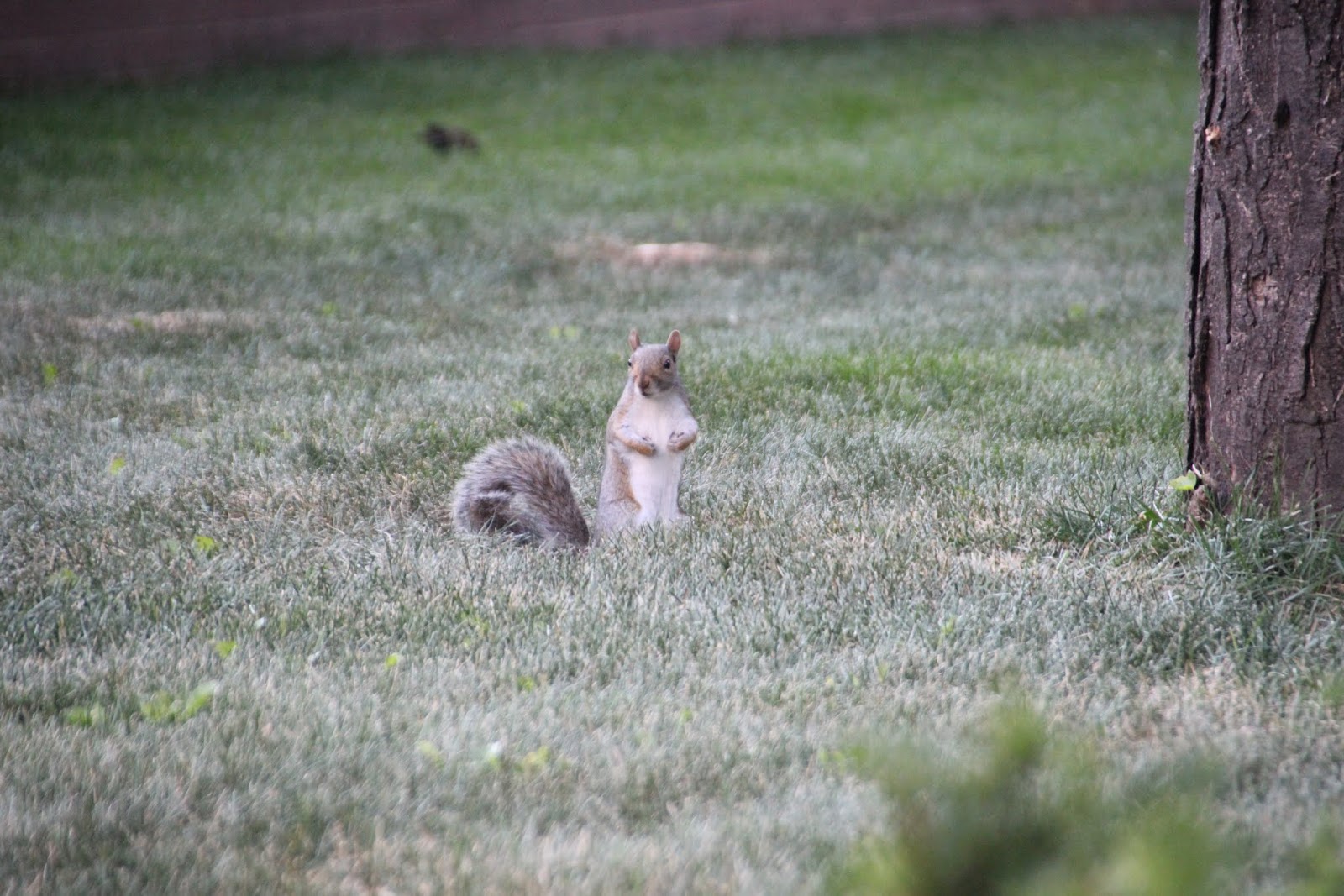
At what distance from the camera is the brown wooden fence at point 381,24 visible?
1680cm

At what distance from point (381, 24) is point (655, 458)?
16.1 m

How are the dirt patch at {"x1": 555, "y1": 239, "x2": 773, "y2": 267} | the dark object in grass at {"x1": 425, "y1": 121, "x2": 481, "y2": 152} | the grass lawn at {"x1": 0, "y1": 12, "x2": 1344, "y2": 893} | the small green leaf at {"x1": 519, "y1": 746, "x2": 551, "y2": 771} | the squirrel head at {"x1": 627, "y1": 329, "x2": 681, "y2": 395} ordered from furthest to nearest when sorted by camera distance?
the dark object in grass at {"x1": 425, "y1": 121, "x2": 481, "y2": 152}
the dirt patch at {"x1": 555, "y1": 239, "x2": 773, "y2": 267}
the squirrel head at {"x1": 627, "y1": 329, "x2": 681, "y2": 395}
the small green leaf at {"x1": 519, "y1": 746, "x2": 551, "y2": 771}
the grass lawn at {"x1": 0, "y1": 12, "x2": 1344, "y2": 893}

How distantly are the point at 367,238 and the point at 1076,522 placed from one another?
728 centimetres

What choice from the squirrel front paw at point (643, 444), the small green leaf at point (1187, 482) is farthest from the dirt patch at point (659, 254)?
the small green leaf at point (1187, 482)

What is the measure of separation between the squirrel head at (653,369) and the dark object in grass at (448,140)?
10.5 meters

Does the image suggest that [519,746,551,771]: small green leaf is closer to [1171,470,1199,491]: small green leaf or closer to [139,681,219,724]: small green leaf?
[139,681,219,724]: small green leaf


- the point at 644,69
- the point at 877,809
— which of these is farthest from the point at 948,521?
the point at 644,69

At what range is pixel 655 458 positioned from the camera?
4.22 m

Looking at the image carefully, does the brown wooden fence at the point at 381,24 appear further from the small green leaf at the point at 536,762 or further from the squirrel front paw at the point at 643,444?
the small green leaf at the point at 536,762

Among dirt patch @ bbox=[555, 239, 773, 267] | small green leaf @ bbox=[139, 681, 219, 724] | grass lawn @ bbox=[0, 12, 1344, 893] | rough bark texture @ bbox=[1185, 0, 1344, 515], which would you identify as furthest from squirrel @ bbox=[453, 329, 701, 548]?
dirt patch @ bbox=[555, 239, 773, 267]

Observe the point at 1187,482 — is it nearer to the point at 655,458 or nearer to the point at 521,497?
the point at 655,458

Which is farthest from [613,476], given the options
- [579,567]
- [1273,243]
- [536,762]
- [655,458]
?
[1273,243]

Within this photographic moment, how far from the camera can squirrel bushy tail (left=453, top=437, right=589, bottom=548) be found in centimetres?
416

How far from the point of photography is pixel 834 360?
657 cm
